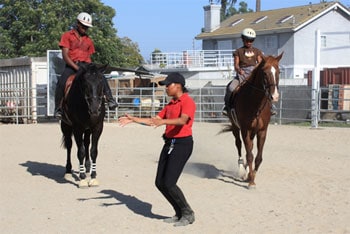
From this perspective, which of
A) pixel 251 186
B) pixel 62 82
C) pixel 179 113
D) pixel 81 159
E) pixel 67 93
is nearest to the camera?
pixel 179 113

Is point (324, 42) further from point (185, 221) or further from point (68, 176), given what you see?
point (185, 221)

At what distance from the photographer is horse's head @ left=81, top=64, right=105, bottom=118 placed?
26.2 feet

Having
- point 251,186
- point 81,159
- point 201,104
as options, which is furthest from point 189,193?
point 201,104

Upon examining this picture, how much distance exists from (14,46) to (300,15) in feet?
72.7

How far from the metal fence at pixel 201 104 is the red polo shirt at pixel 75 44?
12.6 metres

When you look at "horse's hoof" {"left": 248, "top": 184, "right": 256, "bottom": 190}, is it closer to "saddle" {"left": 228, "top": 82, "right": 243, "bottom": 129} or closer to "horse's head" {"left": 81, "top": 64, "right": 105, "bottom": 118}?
"saddle" {"left": 228, "top": 82, "right": 243, "bottom": 129}

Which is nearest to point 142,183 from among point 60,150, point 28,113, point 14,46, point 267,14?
point 60,150

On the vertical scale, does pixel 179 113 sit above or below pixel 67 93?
below

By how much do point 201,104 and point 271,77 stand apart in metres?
15.5

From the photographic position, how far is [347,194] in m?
8.00

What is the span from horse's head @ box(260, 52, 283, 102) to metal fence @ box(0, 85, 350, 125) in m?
12.4

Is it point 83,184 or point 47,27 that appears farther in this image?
point 47,27

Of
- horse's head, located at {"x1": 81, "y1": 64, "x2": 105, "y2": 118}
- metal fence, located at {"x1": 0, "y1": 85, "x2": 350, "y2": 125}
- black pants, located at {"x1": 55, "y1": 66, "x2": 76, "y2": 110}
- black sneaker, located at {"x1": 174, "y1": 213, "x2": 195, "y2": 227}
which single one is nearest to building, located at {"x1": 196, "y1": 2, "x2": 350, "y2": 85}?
metal fence, located at {"x1": 0, "y1": 85, "x2": 350, "y2": 125}

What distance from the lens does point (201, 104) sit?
76.6 feet
